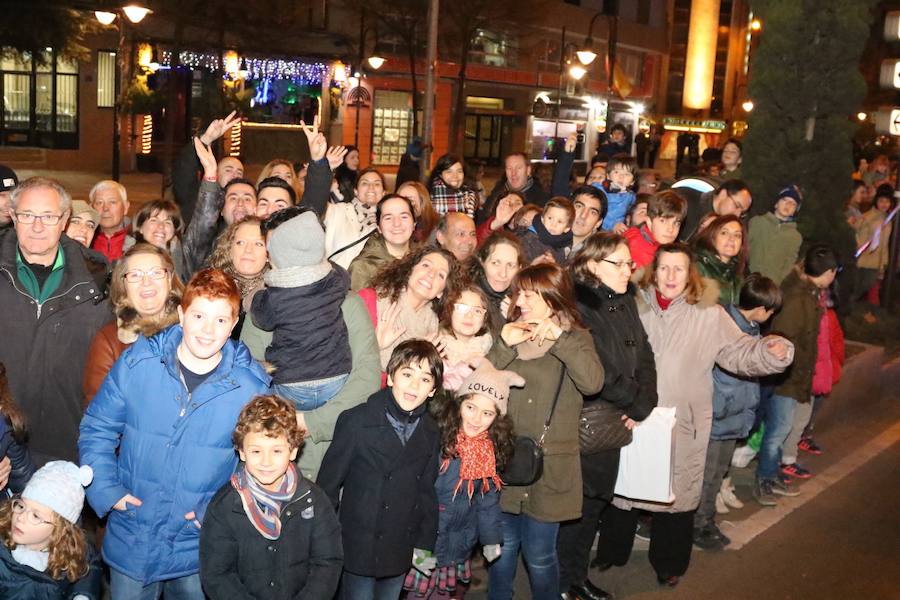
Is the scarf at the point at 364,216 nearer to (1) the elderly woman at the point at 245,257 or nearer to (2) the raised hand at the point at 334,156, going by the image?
(2) the raised hand at the point at 334,156

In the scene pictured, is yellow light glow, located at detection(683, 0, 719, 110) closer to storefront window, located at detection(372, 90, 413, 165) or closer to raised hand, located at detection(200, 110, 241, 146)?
storefront window, located at detection(372, 90, 413, 165)

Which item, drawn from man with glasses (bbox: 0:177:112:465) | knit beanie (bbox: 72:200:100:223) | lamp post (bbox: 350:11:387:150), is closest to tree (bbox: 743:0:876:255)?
knit beanie (bbox: 72:200:100:223)

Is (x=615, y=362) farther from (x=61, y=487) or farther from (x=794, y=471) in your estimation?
(x=794, y=471)

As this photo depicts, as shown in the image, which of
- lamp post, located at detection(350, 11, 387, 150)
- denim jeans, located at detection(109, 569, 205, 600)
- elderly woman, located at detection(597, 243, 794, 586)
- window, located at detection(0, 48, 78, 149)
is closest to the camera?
denim jeans, located at detection(109, 569, 205, 600)

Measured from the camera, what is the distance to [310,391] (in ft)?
16.2

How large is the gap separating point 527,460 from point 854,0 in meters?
8.77

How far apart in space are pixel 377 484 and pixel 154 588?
3.64ft

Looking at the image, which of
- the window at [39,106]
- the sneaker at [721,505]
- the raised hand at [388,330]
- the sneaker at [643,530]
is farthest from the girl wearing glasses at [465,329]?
the window at [39,106]

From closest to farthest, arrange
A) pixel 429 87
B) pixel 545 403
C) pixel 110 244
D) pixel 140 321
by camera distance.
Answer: pixel 140 321, pixel 545 403, pixel 110 244, pixel 429 87

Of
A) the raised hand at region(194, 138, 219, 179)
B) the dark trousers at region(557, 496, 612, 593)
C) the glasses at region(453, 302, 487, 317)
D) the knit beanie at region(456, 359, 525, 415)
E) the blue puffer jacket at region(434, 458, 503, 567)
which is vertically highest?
the raised hand at region(194, 138, 219, 179)

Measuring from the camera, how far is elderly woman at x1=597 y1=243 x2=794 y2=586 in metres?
6.35

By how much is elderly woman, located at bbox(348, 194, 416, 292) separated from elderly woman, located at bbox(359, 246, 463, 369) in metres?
0.52

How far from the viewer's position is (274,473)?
4113mm

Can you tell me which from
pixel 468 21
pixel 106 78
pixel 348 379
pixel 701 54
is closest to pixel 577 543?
pixel 348 379
